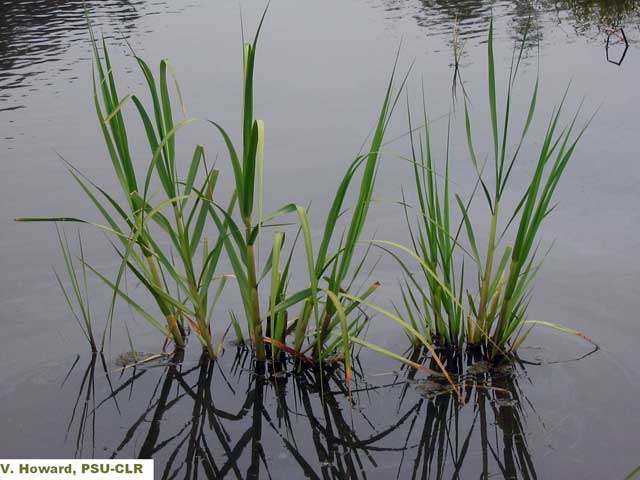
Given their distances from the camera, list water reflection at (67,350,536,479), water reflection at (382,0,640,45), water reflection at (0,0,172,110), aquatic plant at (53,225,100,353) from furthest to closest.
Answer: water reflection at (382,0,640,45) → water reflection at (0,0,172,110) → aquatic plant at (53,225,100,353) → water reflection at (67,350,536,479)

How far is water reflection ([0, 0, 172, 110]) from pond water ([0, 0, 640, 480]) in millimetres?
82

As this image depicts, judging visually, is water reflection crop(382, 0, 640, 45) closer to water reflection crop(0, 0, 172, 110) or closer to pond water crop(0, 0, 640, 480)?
pond water crop(0, 0, 640, 480)

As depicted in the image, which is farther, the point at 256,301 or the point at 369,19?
the point at 369,19

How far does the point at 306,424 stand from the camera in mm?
2316

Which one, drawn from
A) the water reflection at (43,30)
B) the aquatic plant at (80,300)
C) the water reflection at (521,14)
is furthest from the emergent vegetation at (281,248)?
the water reflection at (521,14)

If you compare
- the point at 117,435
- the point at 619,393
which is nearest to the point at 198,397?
the point at 117,435

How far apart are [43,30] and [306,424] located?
23.7 ft

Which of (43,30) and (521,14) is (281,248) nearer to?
(521,14)

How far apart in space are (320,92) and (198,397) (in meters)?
3.55

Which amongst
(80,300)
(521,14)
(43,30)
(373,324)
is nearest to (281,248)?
(373,324)

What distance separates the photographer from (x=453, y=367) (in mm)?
2545

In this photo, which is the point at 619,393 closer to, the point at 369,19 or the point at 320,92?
the point at 320,92

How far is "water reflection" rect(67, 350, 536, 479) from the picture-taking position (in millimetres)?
2146

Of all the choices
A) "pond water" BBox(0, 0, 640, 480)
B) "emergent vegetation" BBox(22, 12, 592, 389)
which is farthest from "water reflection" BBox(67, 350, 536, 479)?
"emergent vegetation" BBox(22, 12, 592, 389)
